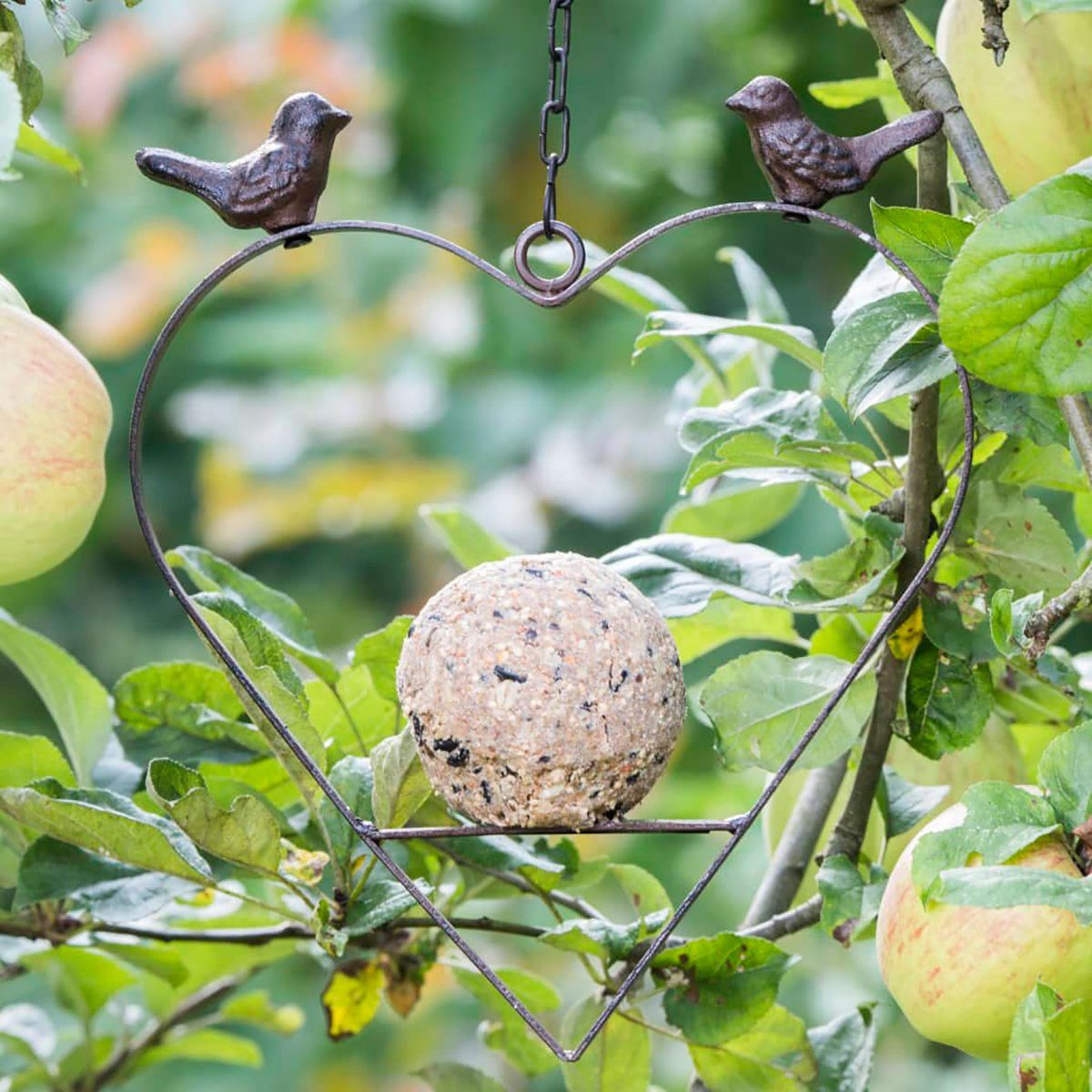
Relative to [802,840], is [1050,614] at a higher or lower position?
higher

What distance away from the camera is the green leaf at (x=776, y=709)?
1.64ft

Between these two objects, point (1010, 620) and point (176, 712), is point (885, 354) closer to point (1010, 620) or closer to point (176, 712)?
point (1010, 620)

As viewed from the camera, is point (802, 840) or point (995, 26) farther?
point (802, 840)

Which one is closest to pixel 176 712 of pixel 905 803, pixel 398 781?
pixel 398 781

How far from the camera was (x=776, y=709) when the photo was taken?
19.9 inches

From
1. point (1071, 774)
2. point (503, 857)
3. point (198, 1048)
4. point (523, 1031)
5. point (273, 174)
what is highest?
point (273, 174)

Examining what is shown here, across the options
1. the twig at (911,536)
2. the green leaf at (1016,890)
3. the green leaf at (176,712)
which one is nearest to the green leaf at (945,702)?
the twig at (911,536)

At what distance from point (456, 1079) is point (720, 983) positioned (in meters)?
0.13

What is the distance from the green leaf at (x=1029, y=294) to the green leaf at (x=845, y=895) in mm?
170

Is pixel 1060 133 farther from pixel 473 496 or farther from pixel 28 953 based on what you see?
pixel 473 496

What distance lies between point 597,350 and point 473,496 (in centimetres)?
21

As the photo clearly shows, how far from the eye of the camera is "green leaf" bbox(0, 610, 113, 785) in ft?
1.88

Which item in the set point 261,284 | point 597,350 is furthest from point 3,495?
point 261,284

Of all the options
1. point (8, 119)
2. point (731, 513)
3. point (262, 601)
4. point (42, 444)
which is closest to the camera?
point (8, 119)
